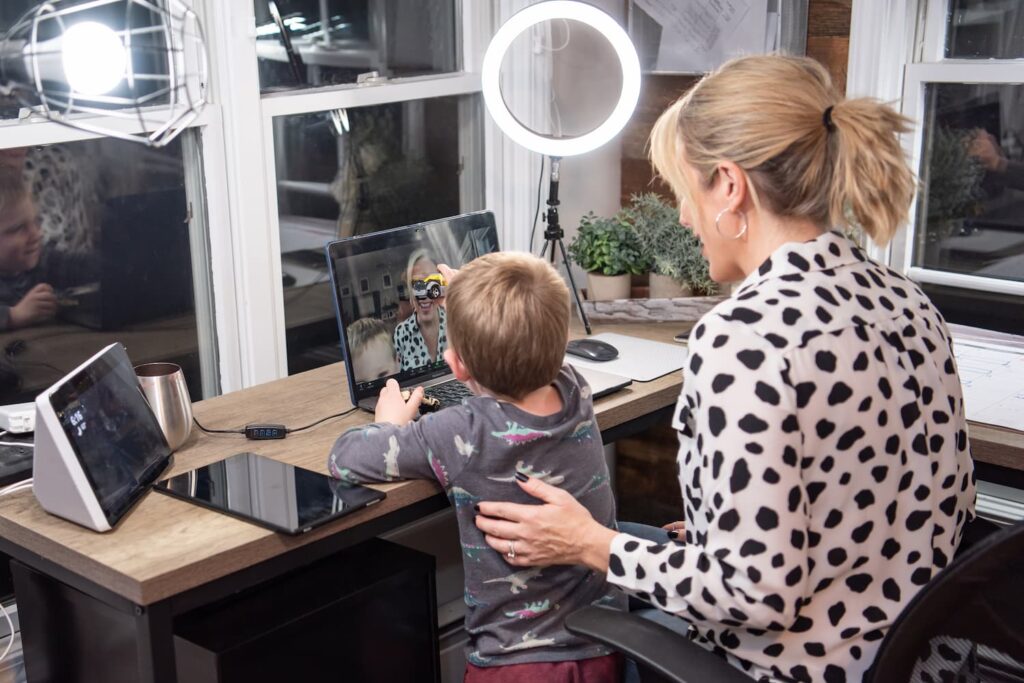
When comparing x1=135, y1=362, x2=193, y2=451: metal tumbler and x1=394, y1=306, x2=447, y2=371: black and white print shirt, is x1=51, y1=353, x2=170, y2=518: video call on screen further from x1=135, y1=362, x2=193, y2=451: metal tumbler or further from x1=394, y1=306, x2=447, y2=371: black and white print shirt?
x1=394, y1=306, x2=447, y2=371: black and white print shirt

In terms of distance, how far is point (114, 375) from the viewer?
1608mm

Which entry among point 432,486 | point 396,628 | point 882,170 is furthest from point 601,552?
point 882,170

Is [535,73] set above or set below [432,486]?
above

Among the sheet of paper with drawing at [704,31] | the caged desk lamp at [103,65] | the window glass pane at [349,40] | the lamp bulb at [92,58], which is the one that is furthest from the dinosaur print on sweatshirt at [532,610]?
the sheet of paper with drawing at [704,31]

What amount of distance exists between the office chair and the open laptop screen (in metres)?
0.89

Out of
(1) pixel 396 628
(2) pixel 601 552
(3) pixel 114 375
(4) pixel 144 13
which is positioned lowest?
(1) pixel 396 628

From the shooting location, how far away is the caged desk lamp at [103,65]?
4.62 feet

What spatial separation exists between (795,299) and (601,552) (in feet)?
1.32

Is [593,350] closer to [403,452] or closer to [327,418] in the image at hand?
[327,418]

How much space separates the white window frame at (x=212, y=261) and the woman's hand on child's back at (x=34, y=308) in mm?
312

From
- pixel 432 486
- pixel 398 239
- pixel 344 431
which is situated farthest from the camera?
pixel 398 239

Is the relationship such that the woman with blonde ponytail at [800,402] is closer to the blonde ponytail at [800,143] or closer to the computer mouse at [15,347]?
the blonde ponytail at [800,143]

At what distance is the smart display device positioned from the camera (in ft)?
4.71

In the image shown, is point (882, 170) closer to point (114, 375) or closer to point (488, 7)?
point (114, 375)
